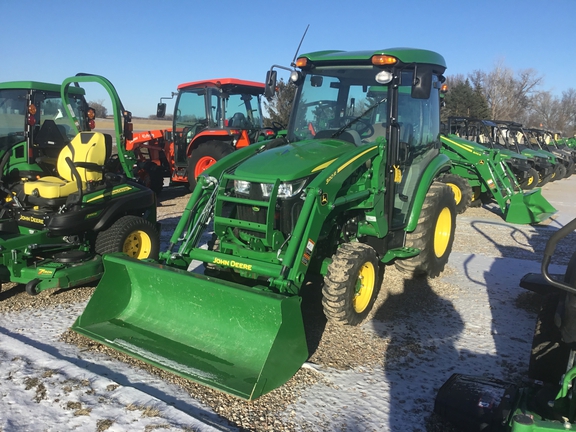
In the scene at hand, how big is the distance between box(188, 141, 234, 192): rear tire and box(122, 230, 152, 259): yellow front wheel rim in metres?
4.82

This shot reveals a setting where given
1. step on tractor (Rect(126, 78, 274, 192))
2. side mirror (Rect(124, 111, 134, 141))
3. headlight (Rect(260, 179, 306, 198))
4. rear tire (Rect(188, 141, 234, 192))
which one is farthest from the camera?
step on tractor (Rect(126, 78, 274, 192))

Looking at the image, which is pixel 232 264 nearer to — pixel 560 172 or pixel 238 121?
pixel 238 121

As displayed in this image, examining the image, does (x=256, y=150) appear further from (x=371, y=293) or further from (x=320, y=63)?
(x=371, y=293)

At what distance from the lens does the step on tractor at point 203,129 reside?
1052 cm

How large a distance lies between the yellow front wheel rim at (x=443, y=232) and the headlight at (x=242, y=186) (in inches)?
101

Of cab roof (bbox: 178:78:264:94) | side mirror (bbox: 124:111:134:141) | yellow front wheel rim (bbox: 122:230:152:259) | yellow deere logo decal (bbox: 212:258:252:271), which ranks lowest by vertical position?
yellow front wheel rim (bbox: 122:230:152:259)

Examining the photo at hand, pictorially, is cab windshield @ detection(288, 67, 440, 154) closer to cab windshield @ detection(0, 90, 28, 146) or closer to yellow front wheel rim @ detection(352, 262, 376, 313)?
yellow front wheel rim @ detection(352, 262, 376, 313)

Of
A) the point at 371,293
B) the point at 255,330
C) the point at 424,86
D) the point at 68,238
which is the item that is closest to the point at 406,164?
the point at 424,86

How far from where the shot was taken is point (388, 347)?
3996 millimetres

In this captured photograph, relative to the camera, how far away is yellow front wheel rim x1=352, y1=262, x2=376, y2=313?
4281mm

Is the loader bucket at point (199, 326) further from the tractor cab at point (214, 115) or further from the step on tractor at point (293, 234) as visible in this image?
the tractor cab at point (214, 115)

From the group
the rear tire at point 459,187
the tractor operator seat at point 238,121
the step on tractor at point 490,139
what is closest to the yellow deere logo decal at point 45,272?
the tractor operator seat at point 238,121

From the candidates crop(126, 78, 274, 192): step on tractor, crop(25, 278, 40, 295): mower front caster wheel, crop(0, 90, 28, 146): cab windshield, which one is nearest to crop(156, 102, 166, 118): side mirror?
crop(126, 78, 274, 192): step on tractor

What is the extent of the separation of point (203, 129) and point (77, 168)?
5.55m
